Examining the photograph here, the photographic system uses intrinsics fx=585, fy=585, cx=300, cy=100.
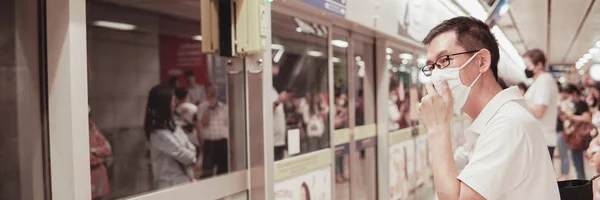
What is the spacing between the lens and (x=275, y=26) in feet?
13.9

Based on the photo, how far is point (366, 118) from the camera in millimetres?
5703

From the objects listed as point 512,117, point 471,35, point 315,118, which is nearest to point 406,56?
point 315,118

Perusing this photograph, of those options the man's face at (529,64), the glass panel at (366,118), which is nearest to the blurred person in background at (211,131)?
the glass panel at (366,118)

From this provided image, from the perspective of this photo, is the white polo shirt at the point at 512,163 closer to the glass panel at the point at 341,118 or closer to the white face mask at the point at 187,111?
the glass panel at the point at 341,118

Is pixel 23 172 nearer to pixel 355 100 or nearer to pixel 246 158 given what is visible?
pixel 246 158

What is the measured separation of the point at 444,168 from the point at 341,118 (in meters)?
3.39

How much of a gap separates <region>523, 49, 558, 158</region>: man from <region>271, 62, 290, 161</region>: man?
2219 mm

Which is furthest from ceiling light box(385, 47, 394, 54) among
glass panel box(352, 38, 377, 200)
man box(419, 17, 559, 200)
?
man box(419, 17, 559, 200)

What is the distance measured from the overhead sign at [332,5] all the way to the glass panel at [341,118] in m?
0.78

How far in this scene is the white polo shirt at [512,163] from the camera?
170 centimetres

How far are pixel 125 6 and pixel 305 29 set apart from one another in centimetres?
515

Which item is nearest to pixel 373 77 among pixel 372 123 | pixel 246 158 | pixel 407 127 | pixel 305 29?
pixel 372 123

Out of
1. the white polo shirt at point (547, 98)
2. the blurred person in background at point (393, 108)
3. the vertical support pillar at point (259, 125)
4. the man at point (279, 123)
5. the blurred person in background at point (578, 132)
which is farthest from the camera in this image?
the blurred person in background at point (578, 132)

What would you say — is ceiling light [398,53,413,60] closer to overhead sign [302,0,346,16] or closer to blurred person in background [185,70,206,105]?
blurred person in background [185,70,206,105]
